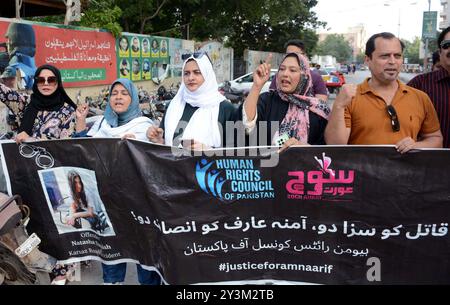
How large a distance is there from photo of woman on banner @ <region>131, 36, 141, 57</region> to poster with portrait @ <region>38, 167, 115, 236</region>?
9556mm

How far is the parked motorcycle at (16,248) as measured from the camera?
2.75 meters

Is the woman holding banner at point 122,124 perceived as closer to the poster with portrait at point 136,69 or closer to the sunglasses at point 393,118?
the sunglasses at point 393,118

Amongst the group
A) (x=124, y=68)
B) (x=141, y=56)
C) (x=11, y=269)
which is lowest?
(x=11, y=269)

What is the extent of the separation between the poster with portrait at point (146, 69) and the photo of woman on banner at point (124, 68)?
3.55 feet

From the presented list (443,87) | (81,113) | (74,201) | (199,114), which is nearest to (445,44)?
(443,87)

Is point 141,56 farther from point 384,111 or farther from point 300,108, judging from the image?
point 384,111

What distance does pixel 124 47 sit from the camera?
454 inches

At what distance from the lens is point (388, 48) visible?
272 centimetres

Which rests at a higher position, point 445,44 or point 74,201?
point 445,44

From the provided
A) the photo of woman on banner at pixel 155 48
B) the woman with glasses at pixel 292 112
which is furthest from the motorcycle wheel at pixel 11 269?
the photo of woman on banner at pixel 155 48

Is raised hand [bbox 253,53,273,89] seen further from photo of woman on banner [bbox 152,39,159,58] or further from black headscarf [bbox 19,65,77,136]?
photo of woman on banner [bbox 152,39,159,58]

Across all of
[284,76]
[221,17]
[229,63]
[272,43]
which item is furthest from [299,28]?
[284,76]

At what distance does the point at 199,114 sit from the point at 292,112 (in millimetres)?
650

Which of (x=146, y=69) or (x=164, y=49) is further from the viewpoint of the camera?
(x=164, y=49)
